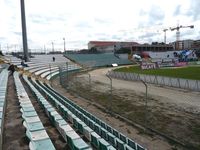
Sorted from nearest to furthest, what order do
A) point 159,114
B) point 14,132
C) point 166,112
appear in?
point 14,132 → point 159,114 → point 166,112

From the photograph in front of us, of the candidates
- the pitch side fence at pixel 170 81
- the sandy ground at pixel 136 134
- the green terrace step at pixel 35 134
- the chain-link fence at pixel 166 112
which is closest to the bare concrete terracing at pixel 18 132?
the green terrace step at pixel 35 134

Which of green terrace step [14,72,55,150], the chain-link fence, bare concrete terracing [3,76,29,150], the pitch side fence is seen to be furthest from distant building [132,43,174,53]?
green terrace step [14,72,55,150]

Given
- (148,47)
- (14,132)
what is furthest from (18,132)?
(148,47)

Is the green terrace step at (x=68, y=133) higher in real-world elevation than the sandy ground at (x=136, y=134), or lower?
higher

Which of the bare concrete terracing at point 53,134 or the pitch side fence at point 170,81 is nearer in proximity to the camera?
the bare concrete terracing at point 53,134

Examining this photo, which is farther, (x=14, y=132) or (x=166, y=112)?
(x=166, y=112)

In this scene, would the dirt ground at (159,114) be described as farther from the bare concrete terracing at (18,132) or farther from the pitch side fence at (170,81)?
the bare concrete terracing at (18,132)

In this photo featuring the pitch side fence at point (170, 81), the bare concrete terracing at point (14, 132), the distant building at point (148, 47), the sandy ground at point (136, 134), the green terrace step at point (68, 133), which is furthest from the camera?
the distant building at point (148, 47)

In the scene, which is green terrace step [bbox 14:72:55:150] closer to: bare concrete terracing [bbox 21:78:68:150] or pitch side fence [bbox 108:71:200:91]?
bare concrete terracing [bbox 21:78:68:150]

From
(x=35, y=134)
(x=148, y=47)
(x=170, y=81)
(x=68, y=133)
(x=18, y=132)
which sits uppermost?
(x=148, y=47)

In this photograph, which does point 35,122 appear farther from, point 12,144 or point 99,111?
point 99,111

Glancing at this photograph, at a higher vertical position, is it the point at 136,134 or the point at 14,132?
the point at 14,132

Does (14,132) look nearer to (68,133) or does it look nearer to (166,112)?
(68,133)

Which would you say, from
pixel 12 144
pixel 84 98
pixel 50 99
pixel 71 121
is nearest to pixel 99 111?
pixel 50 99
